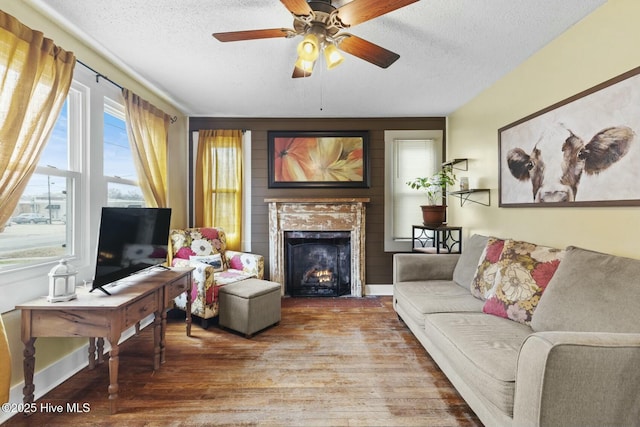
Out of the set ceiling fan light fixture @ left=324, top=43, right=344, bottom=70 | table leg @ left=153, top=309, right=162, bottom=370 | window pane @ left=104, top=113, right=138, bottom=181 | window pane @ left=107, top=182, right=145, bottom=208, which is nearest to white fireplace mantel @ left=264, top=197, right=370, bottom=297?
window pane @ left=107, top=182, right=145, bottom=208

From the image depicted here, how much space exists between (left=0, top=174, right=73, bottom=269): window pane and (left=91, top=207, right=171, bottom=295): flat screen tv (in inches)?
19.8

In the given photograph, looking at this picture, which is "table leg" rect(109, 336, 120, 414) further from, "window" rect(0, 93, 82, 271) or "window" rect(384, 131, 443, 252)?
"window" rect(384, 131, 443, 252)

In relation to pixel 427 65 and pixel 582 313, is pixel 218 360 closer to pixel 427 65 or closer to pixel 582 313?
pixel 582 313

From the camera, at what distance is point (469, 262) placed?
9.00 ft

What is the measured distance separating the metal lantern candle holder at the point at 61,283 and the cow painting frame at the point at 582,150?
338 cm

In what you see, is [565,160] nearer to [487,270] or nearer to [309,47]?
[487,270]

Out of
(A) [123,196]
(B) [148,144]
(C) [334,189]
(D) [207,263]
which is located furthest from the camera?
(C) [334,189]

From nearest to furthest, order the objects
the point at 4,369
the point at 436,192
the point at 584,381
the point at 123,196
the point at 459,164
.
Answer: the point at 584,381
the point at 4,369
the point at 123,196
the point at 459,164
the point at 436,192

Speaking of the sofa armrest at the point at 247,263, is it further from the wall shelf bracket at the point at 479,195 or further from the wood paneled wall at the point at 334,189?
the wall shelf bracket at the point at 479,195

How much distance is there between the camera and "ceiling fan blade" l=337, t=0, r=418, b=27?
4.66 ft

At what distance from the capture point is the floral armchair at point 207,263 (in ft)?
9.20

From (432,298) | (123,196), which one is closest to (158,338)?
(123,196)

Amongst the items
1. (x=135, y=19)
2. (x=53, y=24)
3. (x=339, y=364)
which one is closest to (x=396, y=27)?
(x=135, y=19)

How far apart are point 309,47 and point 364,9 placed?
0.34 meters
